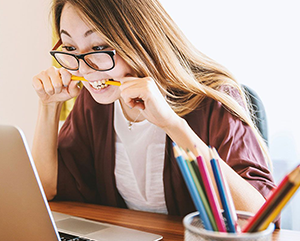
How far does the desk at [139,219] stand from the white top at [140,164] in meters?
0.21

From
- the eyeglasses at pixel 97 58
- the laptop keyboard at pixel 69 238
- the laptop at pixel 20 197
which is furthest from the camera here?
the eyeglasses at pixel 97 58

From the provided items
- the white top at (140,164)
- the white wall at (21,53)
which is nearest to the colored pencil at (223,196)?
the white top at (140,164)

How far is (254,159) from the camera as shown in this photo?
0.96 m

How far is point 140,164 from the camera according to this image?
122 cm

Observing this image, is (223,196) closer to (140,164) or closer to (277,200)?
(277,200)

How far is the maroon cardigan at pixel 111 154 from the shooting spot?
3.16 ft

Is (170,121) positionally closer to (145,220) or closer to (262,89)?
Answer: (145,220)

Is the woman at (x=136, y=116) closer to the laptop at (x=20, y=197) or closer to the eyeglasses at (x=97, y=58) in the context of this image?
the eyeglasses at (x=97, y=58)

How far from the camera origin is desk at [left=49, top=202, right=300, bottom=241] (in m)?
0.77

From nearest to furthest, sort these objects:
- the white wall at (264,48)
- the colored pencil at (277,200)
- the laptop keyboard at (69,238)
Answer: the colored pencil at (277,200)
the laptop keyboard at (69,238)
the white wall at (264,48)

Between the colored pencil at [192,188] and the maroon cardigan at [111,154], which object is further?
the maroon cardigan at [111,154]

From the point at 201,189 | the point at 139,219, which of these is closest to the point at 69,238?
the point at 139,219

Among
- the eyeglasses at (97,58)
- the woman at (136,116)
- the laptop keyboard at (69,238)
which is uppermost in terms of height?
the eyeglasses at (97,58)

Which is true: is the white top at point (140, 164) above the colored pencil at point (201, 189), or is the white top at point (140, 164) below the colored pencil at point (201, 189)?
below
